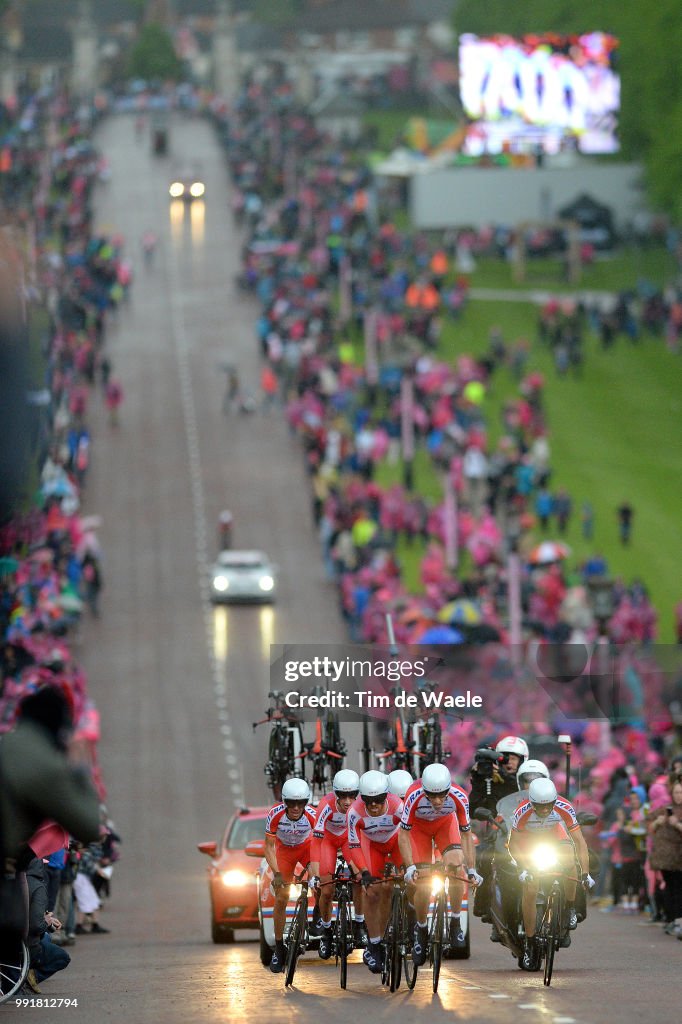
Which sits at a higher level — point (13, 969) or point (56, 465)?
point (56, 465)

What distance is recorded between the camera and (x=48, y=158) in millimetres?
94625

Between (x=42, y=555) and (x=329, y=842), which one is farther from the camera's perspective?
(x=42, y=555)

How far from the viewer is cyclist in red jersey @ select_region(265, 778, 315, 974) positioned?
Answer: 18047 mm

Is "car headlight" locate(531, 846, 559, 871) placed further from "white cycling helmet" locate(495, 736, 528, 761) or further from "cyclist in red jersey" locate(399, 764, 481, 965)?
"white cycling helmet" locate(495, 736, 528, 761)

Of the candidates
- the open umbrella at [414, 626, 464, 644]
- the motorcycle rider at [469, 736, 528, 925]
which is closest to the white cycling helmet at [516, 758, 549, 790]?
the motorcycle rider at [469, 736, 528, 925]

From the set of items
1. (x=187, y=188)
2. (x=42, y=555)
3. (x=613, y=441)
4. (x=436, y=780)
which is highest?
(x=187, y=188)

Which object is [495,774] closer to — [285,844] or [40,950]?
[285,844]

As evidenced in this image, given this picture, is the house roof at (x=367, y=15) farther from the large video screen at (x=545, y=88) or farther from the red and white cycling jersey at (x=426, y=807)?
the red and white cycling jersey at (x=426, y=807)

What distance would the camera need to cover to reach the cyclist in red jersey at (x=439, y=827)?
17250 millimetres

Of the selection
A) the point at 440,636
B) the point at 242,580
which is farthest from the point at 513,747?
the point at 242,580

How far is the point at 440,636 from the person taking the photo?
36656 mm

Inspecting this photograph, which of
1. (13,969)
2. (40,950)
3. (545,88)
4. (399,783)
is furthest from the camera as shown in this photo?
(545,88)

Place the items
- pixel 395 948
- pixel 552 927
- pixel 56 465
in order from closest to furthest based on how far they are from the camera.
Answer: pixel 395 948, pixel 552 927, pixel 56 465

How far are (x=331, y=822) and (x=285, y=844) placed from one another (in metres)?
0.37
